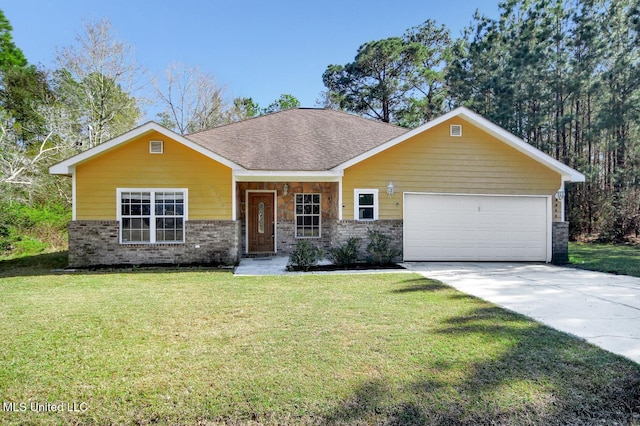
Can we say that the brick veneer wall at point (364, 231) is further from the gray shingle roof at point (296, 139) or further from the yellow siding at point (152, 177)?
the yellow siding at point (152, 177)

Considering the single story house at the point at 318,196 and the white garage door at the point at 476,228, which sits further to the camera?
the white garage door at the point at 476,228

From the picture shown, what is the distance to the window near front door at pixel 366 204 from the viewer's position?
36.0 ft

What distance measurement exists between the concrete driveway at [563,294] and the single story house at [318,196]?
1.24 m

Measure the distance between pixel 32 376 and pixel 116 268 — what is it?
23.6 feet

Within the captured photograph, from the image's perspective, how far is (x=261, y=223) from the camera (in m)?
12.8

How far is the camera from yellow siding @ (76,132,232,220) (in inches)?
398

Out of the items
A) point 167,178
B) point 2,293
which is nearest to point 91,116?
point 167,178

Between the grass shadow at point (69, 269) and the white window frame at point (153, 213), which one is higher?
the white window frame at point (153, 213)

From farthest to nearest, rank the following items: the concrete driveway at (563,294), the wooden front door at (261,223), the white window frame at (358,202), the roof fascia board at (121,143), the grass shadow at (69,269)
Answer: the wooden front door at (261,223), the white window frame at (358,202), the roof fascia board at (121,143), the grass shadow at (69,269), the concrete driveway at (563,294)

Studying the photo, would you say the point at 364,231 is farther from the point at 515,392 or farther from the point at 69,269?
the point at 69,269

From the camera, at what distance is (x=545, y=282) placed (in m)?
8.02

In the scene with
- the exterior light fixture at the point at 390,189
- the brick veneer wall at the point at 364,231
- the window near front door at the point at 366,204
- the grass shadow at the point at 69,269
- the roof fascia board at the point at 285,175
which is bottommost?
the grass shadow at the point at 69,269

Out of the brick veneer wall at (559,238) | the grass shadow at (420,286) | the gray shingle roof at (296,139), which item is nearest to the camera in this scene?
the grass shadow at (420,286)

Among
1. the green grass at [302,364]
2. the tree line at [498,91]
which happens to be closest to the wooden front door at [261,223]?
the green grass at [302,364]
